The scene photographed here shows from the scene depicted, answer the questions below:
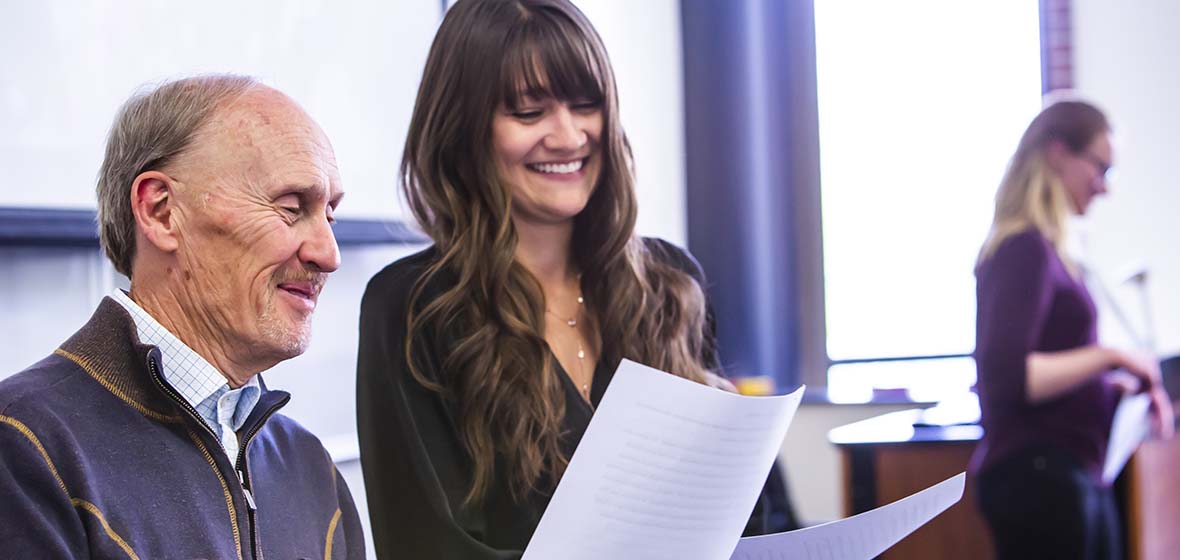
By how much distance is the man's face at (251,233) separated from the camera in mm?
1087

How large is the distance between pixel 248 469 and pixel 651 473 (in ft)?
1.20

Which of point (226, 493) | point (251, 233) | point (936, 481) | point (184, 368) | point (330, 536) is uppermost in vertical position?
point (251, 233)

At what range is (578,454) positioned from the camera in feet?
3.58

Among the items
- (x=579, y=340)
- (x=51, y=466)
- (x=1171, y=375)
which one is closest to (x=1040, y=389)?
(x=1171, y=375)

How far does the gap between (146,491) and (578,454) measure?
36 cm

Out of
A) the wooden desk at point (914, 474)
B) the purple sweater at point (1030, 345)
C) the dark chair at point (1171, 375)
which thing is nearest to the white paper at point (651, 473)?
the purple sweater at point (1030, 345)

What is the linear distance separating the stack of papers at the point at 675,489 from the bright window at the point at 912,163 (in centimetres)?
343

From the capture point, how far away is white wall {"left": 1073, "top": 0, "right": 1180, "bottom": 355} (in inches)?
169

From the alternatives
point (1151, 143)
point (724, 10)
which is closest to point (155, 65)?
point (724, 10)

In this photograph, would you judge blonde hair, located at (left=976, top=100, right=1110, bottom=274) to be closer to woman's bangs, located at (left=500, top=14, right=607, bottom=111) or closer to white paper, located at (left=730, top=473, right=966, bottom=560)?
woman's bangs, located at (left=500, top=14, right=607, bottom=111)

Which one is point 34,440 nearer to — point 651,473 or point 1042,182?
point 651,473

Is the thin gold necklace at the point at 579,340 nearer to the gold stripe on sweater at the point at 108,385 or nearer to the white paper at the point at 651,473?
the white paper at the point at 651,473

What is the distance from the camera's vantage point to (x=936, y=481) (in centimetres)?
307

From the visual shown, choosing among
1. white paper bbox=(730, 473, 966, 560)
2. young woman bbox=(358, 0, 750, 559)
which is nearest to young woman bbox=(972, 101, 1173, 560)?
young woman bbox=(358, 0, 750, 559)
